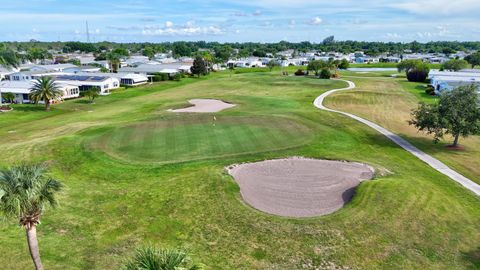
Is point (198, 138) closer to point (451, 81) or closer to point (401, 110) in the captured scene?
point (401, 110)

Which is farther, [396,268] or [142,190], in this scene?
[142,190]

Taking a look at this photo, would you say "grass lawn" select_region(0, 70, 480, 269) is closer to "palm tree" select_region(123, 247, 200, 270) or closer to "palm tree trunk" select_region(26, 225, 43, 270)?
"palm tree trunk" select_region(26, 225, 43, 270)

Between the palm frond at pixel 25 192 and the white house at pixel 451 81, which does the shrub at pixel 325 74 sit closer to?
the white house at pixel 451 81

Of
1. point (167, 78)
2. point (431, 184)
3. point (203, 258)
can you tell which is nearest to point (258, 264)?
point (203, 258)

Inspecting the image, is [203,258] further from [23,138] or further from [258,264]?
[23,138]

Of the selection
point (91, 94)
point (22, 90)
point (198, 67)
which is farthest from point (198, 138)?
point (198, 67)

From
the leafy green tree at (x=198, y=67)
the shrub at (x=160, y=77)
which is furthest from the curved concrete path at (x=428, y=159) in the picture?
the leafy green tree at (x=198, y=67)
